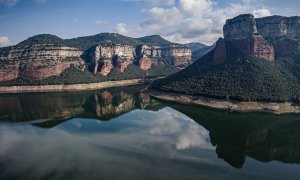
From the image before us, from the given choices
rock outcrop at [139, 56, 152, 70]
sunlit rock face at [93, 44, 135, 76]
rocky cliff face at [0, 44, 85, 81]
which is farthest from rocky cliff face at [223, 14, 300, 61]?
rocky cliff face at [0, 44, 85, 81]

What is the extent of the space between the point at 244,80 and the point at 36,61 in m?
97.2

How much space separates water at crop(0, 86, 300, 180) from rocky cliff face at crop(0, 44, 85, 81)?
5149 centimetres

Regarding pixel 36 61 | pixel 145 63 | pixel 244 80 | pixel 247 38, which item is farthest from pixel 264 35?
pixel 36 61

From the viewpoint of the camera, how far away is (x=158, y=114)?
278 ft

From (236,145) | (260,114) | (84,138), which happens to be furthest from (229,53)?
(84,138)

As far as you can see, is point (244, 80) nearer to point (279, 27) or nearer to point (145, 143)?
point (279, 27)

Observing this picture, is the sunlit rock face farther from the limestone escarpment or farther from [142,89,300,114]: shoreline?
the limestone escarpment

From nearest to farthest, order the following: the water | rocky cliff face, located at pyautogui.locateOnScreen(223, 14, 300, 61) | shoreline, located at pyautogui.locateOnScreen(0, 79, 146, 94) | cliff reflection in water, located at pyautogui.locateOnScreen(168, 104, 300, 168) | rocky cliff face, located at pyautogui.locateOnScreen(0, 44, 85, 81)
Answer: the water → cliff reflection in water, located at pyautogui.locateOnScreen(168, 104, 300, 168) → rocky cliff face, located at pyautogui.locateOnScreen(223, 14, 300, 61) → shoreline, located at pyautogui.locateOnScreen(0, 79, 146, 94) → rocky cliff face, located at pyautogui.locateOnScreen(0, 44, 85, 81)

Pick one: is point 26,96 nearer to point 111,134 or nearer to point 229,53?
point 111,134

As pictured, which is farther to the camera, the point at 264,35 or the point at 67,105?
the point at 264,35

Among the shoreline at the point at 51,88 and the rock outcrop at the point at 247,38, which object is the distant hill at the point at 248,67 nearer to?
the rock outcrop at the point at 247,38

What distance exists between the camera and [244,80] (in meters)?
94.8

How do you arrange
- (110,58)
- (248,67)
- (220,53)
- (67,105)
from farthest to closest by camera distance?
(110,58)
(220,53)
(248,67)
(67,105)

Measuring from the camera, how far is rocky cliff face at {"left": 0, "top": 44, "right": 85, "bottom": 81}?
142500 millimetres
